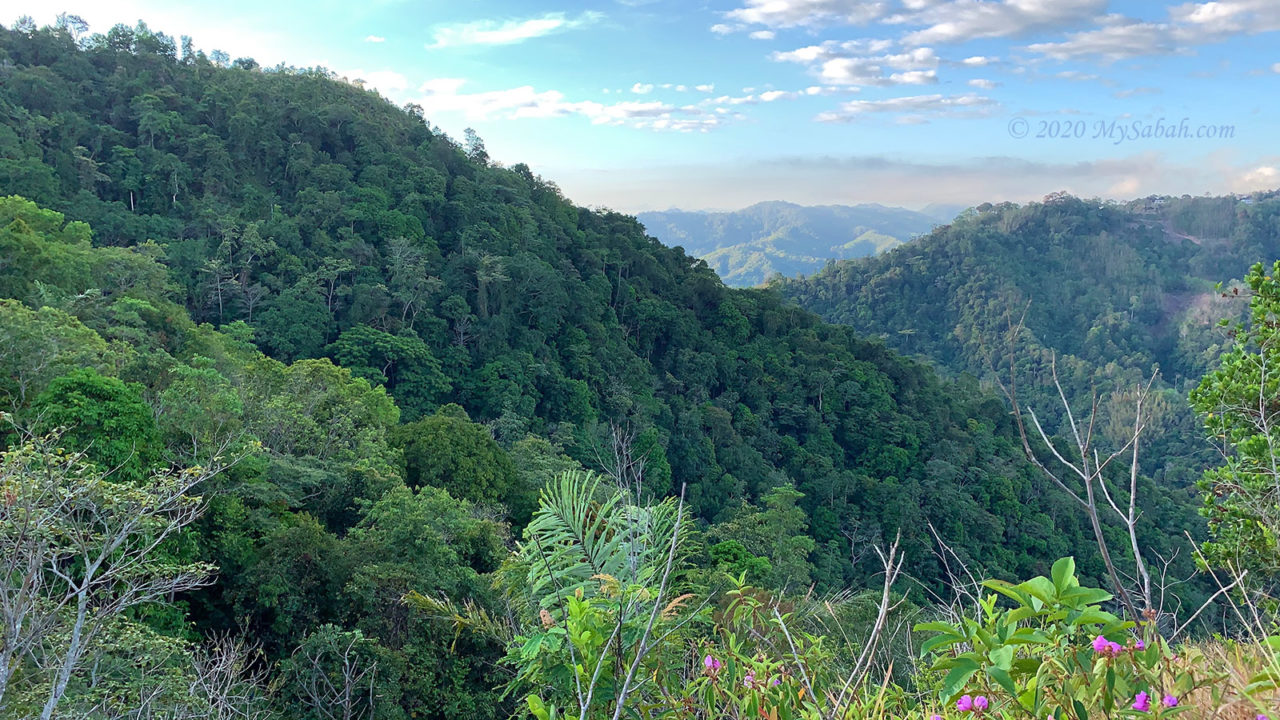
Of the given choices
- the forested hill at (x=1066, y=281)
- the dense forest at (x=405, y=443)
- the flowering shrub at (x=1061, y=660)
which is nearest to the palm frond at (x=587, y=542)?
the dense forest at (x=405, y=443)

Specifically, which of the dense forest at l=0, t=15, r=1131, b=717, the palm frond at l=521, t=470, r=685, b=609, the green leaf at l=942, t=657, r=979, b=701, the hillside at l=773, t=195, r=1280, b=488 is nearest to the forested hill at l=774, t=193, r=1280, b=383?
the hillside at l=773, t=195, r=1280, b=488

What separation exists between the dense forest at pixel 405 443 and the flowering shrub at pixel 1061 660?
2cm

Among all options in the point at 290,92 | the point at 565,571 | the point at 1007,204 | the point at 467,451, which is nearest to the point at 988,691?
the point at 565,571

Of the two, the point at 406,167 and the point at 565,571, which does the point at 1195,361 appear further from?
the point at 565,571

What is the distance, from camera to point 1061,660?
53.7 inches

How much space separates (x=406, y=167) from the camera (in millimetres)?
31016

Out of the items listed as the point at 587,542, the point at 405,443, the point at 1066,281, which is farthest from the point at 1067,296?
the point at 587,542

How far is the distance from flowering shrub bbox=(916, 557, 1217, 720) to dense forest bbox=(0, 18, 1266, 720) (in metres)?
0.02

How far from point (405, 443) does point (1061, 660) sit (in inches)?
542

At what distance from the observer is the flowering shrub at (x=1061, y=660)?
130 centimetres

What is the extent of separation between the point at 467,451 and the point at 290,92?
26.6 m

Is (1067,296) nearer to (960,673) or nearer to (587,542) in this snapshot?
(587,542)

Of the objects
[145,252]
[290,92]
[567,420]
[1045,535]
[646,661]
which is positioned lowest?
[1045,535]

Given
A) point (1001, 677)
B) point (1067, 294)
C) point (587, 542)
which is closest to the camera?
point (1001, 677)
